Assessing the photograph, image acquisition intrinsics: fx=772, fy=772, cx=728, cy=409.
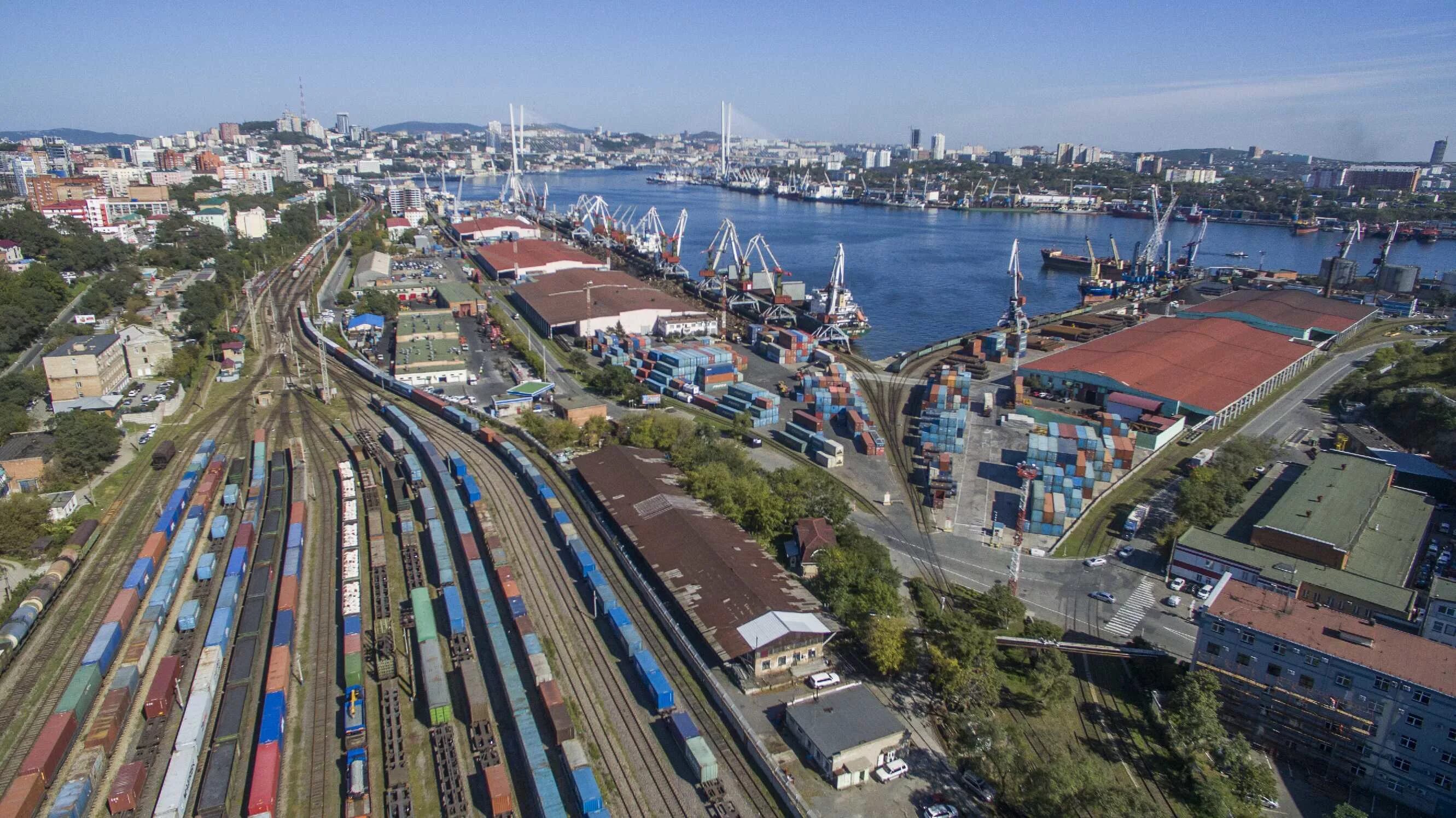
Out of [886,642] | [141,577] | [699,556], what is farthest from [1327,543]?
[141,577]

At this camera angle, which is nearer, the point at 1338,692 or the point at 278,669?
the point at 1338,692

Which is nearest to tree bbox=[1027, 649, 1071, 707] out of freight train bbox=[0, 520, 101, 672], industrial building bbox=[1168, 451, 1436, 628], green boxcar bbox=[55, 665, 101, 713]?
industrial building bbox=[1168, 451, 1436, 628]

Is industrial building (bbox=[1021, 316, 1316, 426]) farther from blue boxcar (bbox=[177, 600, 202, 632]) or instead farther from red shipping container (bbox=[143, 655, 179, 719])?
red shipping container (bbox=[143, 655, 179, 719])

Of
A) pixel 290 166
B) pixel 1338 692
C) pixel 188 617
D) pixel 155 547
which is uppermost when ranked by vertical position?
pixel 290 166

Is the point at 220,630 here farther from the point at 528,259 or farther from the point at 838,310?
the point at 528,259

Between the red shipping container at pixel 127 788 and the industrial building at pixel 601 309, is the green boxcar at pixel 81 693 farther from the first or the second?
the industrial building at pixel 601 309
